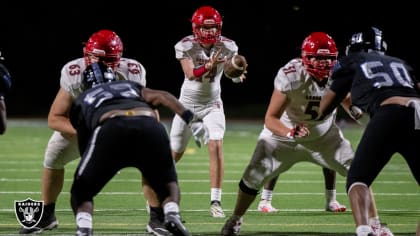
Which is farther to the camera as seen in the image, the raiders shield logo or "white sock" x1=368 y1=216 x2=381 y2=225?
the raiders shield logo

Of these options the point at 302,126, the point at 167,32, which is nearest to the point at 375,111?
the point at 302,126

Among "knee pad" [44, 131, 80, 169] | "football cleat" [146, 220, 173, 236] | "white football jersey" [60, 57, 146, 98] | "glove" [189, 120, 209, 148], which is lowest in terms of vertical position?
"football cleat" [146, 220, 173, 236]

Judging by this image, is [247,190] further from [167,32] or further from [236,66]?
[167,32]

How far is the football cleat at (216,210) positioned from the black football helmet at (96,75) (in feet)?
5.79

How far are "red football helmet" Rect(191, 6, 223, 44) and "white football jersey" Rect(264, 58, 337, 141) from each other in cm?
133

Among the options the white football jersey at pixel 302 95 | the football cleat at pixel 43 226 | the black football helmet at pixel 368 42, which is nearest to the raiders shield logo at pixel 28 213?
the football cleat at pixel 43 226

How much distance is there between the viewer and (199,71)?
7.09m

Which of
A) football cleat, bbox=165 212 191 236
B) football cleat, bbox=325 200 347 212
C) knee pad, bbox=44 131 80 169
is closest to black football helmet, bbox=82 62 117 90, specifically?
knee pad, bbox=44 131 80 169

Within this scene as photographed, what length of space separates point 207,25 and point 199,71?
0.49 m

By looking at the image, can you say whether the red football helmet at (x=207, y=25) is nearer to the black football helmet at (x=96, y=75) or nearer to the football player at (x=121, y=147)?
the black football helmet at (x=96, y=75)

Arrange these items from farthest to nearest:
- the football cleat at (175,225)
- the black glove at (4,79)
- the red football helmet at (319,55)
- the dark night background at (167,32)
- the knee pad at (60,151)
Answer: the dark night background at (167,32), the knee pad at (60,151), the red football helmet at (319,55), the black glove at (4,79), the football cleat at (175,225)

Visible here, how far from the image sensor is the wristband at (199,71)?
7.04 m

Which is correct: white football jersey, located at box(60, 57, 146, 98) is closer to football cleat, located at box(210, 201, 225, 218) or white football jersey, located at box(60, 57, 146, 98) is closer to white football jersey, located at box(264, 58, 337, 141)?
white football jersey, located at box(264, 58, 337, 141)

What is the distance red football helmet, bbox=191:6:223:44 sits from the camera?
736 centimetres
